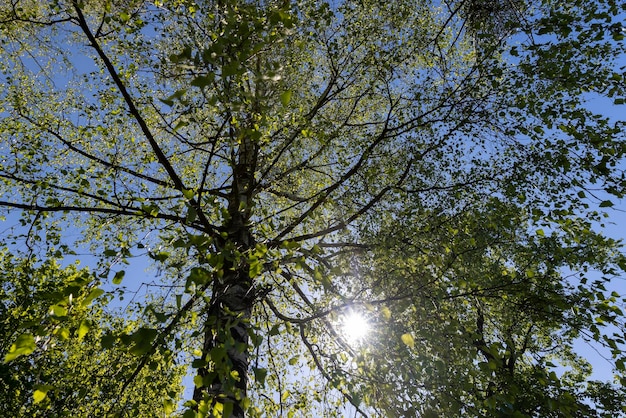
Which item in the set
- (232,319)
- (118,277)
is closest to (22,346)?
(118,277)

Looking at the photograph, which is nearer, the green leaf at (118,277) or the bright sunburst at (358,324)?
the green leaf at (118,277)

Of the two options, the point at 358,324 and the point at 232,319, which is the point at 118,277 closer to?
the point at 232,319

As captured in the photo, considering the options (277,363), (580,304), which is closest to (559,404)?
(580,304)

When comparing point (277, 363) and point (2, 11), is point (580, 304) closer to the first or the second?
point (277, 363)

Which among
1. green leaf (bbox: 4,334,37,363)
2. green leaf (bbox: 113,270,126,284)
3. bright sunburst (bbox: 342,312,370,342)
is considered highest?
bright sunburst (bbox: 342,312,370,342)

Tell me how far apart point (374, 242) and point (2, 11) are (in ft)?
26.4

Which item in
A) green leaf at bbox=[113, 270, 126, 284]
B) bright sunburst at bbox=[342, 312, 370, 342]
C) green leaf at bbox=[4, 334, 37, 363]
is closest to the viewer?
green leaf at bbox=[4, 334, 37, 363]

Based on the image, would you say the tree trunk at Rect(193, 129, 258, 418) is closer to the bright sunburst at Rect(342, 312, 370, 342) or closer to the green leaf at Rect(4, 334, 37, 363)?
the green leaf at Rect(4, 334, 37, 363)

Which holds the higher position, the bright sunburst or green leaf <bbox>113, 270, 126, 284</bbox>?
the bright sunburst

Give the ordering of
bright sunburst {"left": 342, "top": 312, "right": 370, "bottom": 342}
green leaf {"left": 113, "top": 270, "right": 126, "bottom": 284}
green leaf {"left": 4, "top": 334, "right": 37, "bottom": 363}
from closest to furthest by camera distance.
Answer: green leaf {"left": 4, "top": 334, "right": 37, "bottom": 363} < green leaf {"left": 113, "top": 270, "right": 126, "bottom": 284} < bright sunburst {"left": 342, "top": 312, "right": 370, "bottom": 342}

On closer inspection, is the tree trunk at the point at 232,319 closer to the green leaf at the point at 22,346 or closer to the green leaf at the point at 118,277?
the green leaf at the point at 118,277

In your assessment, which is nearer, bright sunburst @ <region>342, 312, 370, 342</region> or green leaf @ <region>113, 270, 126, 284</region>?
green leaf @ <region>113, 270, 126, 284</region>

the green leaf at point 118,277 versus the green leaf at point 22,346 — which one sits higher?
the green leaf at point 118,277

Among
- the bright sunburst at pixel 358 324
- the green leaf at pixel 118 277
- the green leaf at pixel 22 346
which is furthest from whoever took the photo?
the bright sunburst at pixel 358 324
